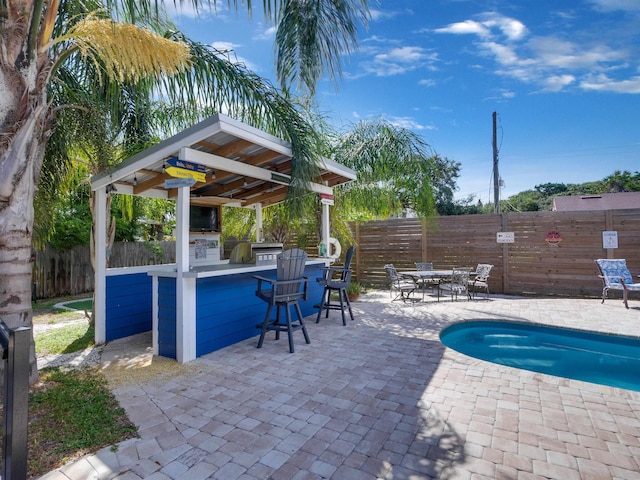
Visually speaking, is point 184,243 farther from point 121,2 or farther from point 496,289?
point 496,289

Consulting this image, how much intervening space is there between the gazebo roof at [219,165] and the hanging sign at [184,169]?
1 cm

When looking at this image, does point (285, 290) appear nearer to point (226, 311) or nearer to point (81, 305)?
point (226, 311)

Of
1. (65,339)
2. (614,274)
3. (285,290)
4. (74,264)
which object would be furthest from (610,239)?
(74,264)

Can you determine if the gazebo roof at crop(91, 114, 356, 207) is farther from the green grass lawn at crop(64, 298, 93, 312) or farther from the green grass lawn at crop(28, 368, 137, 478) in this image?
the green grass lawn at crop(64, 298, 93, 312)

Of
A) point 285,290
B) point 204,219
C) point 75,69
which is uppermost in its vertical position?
point 75,69

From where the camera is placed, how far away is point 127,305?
15.8 ft

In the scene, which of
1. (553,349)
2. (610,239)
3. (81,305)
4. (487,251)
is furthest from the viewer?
(487,251)

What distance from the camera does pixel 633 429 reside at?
225 centimetres

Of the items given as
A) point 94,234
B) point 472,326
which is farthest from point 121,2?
point 472,326

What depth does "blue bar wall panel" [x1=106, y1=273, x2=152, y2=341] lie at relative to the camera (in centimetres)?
459

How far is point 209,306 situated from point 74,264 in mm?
6700

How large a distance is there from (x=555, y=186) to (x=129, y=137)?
44097 millimetres

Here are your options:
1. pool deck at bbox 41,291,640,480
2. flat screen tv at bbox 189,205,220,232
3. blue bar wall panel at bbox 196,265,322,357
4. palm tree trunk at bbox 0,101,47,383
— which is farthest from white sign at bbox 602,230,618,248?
palm tree trunk at bbox 0,101,47,383

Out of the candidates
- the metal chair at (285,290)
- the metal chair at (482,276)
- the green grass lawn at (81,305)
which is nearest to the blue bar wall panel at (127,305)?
the metal chair at (285,290)
